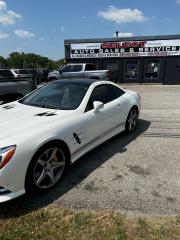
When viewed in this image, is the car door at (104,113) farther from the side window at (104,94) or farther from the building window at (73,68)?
the building window at (73,68)

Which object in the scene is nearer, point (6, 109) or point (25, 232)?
point (25, 232)

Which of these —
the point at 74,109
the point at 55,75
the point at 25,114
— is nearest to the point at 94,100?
the point at 74,109

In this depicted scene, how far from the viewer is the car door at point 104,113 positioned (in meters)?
4.21

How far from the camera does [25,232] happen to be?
2.70 m

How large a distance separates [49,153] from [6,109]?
1.49 meters

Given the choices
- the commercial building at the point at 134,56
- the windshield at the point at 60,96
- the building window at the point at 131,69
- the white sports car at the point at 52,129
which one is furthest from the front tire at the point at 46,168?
the building window at the point at 131,69

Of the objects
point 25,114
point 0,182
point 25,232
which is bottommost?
point 25,232

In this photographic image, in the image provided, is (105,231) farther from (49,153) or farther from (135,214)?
(49,153)

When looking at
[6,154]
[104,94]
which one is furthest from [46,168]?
[104,94]

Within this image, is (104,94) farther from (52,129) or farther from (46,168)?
(46,168)

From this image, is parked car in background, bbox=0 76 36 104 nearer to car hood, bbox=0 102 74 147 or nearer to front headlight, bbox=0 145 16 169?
car hood, bbox=0 102 74 147

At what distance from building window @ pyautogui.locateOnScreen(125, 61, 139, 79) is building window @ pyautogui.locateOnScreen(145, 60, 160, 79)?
3.26 ft

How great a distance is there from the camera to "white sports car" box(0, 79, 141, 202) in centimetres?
294

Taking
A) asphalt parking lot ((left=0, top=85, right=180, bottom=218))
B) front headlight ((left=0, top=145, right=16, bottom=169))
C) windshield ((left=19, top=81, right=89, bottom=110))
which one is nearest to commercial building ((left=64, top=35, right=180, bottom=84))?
asphalt parking lot ((left=0, top=85, right=180, bottom=218))
